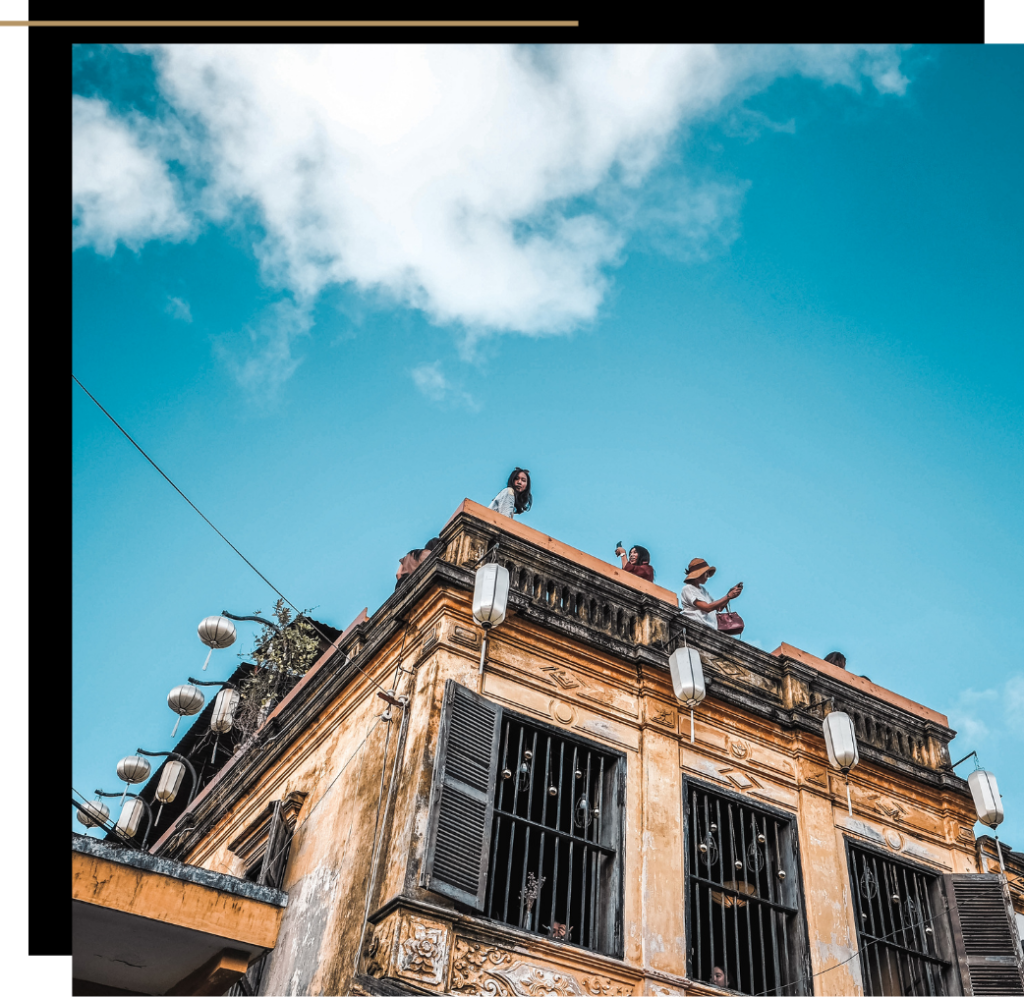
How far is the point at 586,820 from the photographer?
8875 millimetres

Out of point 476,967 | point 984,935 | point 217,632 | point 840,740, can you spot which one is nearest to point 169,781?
point 217,632

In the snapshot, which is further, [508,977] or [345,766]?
[345,766]

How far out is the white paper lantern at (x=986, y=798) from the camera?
10617mm

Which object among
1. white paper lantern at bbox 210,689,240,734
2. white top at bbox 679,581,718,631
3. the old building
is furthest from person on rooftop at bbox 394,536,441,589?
white paper lantern at bbox 210,689,240,734

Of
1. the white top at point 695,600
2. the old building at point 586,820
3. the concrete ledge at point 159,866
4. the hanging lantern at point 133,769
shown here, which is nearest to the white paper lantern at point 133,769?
the hanging lantern at point 133,769

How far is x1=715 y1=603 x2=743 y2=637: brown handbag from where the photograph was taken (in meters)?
11.9

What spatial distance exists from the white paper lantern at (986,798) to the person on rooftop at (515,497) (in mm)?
5749

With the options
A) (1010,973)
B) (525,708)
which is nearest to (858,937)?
(1010,973)

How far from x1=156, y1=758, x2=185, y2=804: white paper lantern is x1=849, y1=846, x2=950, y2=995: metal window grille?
9761 mm

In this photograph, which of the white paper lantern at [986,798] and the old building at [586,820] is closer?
the old building at [586,820]

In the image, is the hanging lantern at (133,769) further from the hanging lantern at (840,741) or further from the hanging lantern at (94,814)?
the hanging lantern at (840,741)

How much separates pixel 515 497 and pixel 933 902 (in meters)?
6.22

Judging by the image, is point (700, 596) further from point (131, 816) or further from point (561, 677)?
point (131, 816)
